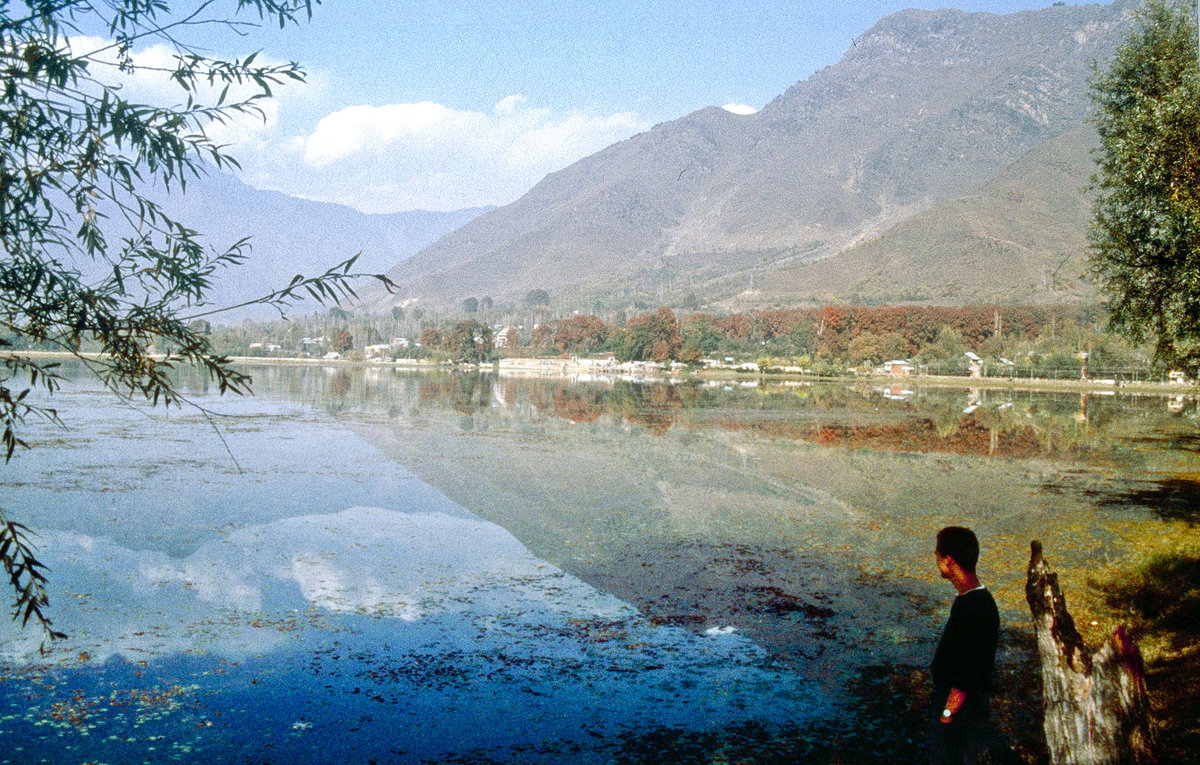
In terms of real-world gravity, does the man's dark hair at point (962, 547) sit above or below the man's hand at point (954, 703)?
above

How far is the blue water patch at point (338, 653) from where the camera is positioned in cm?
702

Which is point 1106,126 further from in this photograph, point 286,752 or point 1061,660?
point 286,752

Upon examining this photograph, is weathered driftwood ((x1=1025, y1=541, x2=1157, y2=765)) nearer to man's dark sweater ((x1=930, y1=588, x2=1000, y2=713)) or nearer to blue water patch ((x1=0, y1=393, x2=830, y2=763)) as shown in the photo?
man's dark sweater ((x1=930, y1=588, x2=1000, y2=713))

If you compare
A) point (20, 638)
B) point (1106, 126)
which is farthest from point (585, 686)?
point (1106, 126)

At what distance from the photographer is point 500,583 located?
11.8m

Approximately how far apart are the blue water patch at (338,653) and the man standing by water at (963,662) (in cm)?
259

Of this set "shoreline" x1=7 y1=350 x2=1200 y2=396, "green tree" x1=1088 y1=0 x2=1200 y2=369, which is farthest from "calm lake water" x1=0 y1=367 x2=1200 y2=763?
"shoreline" x1=7 y1=350 x2=1200 y2=396

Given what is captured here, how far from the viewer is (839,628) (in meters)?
9.91

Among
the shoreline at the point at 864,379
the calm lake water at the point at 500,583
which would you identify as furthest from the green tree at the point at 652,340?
the calm lake water at the point at 500,583

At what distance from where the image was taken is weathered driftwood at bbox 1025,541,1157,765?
4.88 m

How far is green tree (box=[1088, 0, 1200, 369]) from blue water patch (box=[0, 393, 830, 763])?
10004 mm

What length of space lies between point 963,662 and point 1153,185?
12.8 metres

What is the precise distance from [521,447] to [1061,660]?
22.9m

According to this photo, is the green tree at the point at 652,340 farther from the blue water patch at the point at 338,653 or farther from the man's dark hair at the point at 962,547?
the man's dark hair at the point at 962,547
